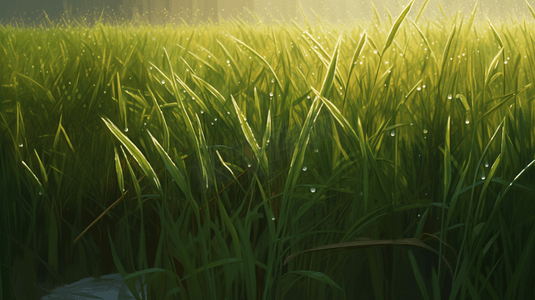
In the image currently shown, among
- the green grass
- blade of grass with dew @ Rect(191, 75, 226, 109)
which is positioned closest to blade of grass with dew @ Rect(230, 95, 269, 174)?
the green grass

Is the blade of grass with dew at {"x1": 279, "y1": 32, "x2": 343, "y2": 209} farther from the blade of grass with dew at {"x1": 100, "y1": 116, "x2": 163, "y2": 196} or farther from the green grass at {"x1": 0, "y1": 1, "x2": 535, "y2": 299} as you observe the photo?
the blade of grass with dew at {"x1": 100, "y1": 116, "x2": 163, "y2": 196}

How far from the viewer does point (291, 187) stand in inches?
21.5

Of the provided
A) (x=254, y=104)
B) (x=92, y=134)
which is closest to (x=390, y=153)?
(x=254, y=104)

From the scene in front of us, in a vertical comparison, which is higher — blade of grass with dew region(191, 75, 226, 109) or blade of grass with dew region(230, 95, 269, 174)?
blade of grass with dew region(191, 75, 226, 109)

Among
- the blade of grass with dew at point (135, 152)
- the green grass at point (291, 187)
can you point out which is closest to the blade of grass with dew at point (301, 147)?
the green grass at point (291, 187)

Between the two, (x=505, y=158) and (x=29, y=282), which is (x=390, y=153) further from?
(x=29, y=282)

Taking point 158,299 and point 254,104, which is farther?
point 254,104

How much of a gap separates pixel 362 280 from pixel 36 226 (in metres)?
0.59

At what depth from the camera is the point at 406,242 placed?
555 mm

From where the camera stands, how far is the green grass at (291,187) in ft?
1.86

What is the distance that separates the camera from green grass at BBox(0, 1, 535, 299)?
0.57m

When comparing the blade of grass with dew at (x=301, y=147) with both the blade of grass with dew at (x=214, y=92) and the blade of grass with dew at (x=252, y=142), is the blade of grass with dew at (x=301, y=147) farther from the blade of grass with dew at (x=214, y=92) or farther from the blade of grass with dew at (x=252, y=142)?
the blade of grass with dew at (x=214, y=92)

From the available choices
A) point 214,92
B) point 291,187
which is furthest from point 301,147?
point 214,92

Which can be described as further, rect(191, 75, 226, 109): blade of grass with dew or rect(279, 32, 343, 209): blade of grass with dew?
rect(191, 75, 226, 109): blade of grass with dew
